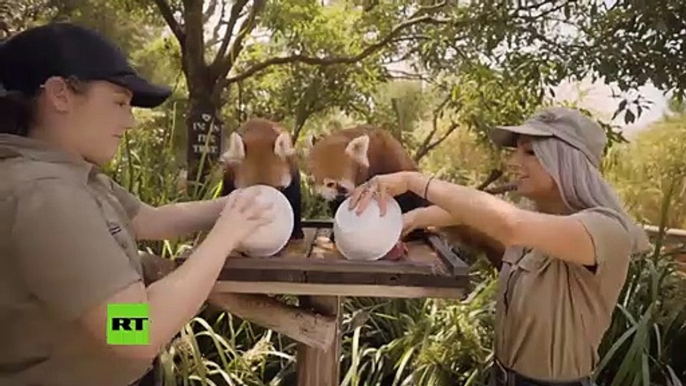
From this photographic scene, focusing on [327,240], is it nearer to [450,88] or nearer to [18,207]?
[18,207]

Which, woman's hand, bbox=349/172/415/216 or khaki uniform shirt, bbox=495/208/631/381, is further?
khaki uniform shirt, bbox=495/208/631/381

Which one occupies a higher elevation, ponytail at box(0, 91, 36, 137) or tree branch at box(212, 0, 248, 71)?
tree branch at box(212, 0, 248, 71)

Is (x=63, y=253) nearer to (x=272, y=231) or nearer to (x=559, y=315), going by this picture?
(x=272, y=231)

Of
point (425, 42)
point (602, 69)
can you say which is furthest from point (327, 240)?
point (425, 42)

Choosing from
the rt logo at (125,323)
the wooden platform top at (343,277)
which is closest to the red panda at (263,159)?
the wooden platform top at (343,277)

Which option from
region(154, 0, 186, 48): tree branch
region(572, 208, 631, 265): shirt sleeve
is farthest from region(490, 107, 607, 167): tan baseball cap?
region(154, 0, 186, 48): tree branch

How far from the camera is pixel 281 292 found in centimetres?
131

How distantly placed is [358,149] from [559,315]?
20.5 inches

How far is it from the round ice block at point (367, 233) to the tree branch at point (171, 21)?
2.95 metres

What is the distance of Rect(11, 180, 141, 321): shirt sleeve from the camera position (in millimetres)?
962

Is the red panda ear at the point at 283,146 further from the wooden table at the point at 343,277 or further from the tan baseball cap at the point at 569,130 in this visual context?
the tan baseball cap at the point at 569,130

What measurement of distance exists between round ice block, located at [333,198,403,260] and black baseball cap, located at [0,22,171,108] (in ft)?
1.46

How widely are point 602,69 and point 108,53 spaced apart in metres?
1.76

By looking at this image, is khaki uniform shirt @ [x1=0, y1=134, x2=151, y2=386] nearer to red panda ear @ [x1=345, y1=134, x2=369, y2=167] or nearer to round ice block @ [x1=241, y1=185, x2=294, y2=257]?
round ice block @ [x1=241, y1=185, x2=294, y2=257]
